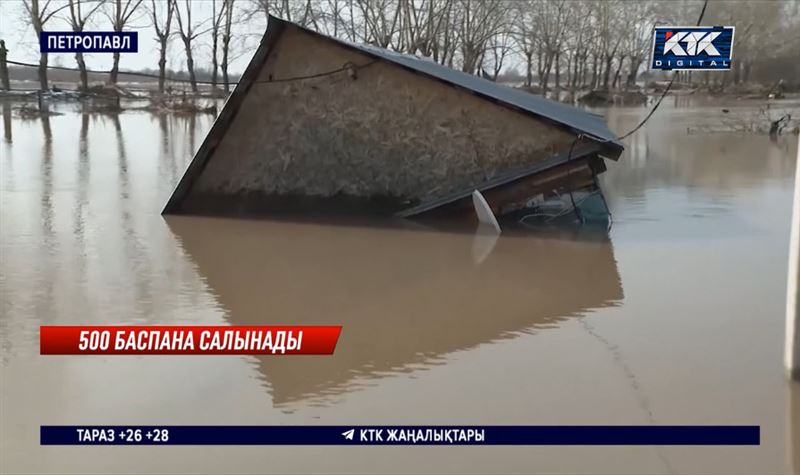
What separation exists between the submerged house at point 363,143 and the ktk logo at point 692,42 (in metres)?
1.69

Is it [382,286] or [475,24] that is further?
[475,24]

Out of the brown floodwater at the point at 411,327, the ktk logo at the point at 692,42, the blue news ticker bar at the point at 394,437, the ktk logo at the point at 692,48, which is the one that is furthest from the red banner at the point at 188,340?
the ktk logo at the point at 692,42

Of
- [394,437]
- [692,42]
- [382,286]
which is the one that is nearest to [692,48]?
[692,42]

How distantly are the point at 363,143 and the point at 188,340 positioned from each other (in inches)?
180

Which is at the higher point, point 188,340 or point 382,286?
point 382,286

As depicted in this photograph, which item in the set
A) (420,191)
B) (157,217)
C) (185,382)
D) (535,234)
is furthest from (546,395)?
(157,217)

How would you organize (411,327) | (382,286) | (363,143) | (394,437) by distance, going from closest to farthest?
(394,437), (411,327), (382,286), (363,143)

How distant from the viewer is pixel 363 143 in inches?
369

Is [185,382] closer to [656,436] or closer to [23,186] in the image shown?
[656,436]

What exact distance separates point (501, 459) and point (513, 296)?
9.21 ft

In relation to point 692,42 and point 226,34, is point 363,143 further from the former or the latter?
point 226,34

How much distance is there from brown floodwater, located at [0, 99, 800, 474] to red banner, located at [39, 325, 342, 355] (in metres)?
0.13

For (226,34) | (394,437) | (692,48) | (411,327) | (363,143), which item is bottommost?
(394,437)

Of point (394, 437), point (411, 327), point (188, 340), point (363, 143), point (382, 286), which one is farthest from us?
point (363, 143)
